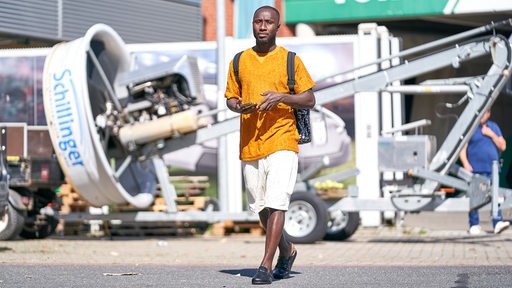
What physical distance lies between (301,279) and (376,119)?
8.88m

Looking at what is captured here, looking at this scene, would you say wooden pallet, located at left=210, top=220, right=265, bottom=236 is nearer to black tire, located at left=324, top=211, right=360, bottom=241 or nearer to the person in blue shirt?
black tire, located at left=324, top=211, right=360, bottom=241

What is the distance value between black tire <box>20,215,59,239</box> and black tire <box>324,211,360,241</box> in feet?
12.6

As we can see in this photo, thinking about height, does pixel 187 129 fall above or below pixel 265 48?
below

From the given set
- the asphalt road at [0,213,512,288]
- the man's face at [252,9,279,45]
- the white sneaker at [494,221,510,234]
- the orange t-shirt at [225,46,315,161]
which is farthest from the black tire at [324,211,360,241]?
the man's face at [252,9,279,45]

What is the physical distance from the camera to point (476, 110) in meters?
15.0

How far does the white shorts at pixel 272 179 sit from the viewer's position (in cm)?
888

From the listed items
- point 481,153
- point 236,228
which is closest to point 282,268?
point 481,153

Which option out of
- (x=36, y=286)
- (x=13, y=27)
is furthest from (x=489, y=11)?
(x=36, y=286)

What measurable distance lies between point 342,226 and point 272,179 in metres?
7.20

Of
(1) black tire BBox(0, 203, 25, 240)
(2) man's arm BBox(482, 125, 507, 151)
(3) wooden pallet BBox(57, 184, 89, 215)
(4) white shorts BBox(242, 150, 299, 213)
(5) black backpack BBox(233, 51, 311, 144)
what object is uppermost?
(5) black backpack BBox(233, 51, 311, 144)

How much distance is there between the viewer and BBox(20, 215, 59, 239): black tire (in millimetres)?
16625

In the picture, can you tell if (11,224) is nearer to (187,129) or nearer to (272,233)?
(187,129)

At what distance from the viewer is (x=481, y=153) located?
653 inches

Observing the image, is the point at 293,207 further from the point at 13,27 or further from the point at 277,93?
the point at 13,27
